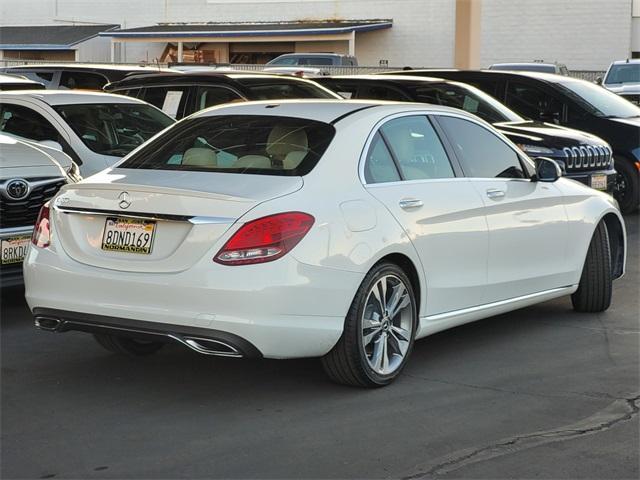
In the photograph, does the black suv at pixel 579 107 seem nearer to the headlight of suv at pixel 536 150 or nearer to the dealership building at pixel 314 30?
the headlight of suv at pixel 536 150

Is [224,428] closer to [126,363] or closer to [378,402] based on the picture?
[378,402]

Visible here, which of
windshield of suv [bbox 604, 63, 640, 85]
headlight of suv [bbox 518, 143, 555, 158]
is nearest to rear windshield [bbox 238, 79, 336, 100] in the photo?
headlight of suv [bbox 518, 143, 555, 158]

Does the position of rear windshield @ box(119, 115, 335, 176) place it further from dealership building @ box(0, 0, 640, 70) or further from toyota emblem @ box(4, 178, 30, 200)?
dealership building @ box(0, 0, 640, 70)

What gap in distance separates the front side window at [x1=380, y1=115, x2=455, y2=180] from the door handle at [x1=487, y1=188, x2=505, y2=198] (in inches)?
12.4

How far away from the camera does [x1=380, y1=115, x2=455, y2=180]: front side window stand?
253 inches

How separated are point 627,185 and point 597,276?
675cm

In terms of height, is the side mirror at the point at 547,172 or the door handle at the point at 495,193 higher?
the side mirror at the point at 547,172

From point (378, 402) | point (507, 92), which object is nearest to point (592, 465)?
point (378, 402)

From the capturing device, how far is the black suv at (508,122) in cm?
1245

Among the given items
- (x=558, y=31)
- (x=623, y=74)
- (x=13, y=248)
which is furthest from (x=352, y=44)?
(x=13, y=248)

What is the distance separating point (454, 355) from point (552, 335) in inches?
37.8

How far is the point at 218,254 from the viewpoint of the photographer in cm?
538

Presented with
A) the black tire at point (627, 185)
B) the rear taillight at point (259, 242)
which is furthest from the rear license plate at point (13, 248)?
the black tire at point (627, 185)

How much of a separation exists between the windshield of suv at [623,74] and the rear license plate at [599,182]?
16.9 m
